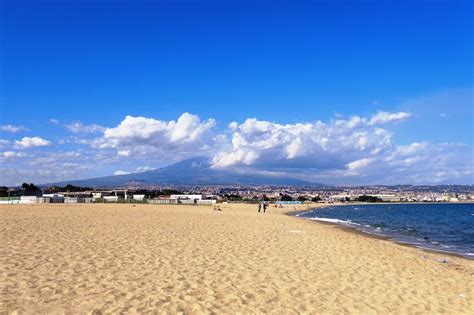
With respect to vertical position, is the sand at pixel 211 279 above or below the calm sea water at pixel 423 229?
above

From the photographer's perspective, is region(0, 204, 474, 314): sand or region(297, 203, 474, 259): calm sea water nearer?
region(0, 204, 474, 314): sand

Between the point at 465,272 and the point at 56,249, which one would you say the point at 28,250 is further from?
the point at 465,272

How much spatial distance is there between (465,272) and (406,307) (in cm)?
652

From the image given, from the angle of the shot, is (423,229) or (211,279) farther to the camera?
(423,229)

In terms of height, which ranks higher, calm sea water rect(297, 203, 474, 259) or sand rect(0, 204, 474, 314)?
sand rect(0, 204, 474, 314)

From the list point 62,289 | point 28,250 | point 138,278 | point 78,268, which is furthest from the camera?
point 28,250

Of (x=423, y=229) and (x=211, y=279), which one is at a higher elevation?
(x=211, y=279)

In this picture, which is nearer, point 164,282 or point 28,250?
point 164,282

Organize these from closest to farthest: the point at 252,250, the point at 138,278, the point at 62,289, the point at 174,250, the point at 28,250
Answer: the point at 62,289 → the point at 138,278 → the point at 28,250 → the point at 174,250 → the point at 252,250

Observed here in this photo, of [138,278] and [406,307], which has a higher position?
[138,278]

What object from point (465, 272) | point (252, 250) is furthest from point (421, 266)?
point (252, 250)

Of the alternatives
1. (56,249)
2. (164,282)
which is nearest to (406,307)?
(164,282)

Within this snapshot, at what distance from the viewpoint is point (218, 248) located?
14.6 meters

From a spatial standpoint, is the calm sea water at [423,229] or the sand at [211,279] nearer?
the sand at [211,279]
